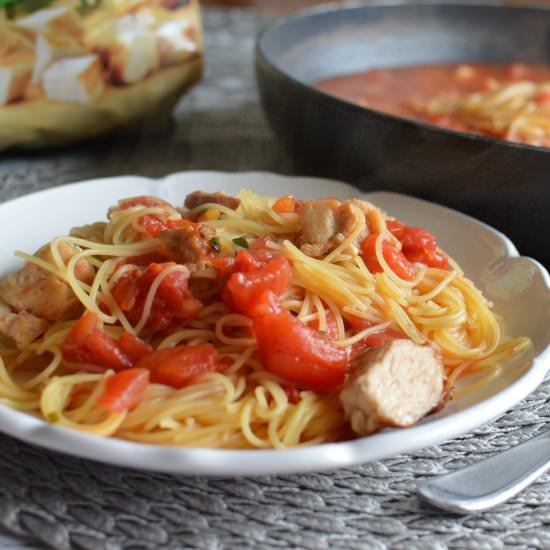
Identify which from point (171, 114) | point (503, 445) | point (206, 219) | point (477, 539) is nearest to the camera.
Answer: point (477, 539)

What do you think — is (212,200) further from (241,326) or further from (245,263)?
(241,326)

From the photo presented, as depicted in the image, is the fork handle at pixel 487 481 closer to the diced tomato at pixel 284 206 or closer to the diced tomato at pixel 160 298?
the diced tomato at pixel 160 298

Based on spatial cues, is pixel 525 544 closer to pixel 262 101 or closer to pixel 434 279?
pixel 434 279

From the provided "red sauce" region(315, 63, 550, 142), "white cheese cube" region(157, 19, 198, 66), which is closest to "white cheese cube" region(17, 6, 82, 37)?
"white cheese cube" region(157, 19, 198, 66)

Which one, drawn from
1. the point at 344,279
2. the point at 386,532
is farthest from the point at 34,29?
the point at 386,532

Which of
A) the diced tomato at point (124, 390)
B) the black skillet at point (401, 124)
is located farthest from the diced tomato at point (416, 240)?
the diced tomato at point (124, 390)

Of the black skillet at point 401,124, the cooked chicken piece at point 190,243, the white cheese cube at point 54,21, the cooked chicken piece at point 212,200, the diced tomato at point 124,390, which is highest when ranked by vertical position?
the white cheese cube at point 54,21
